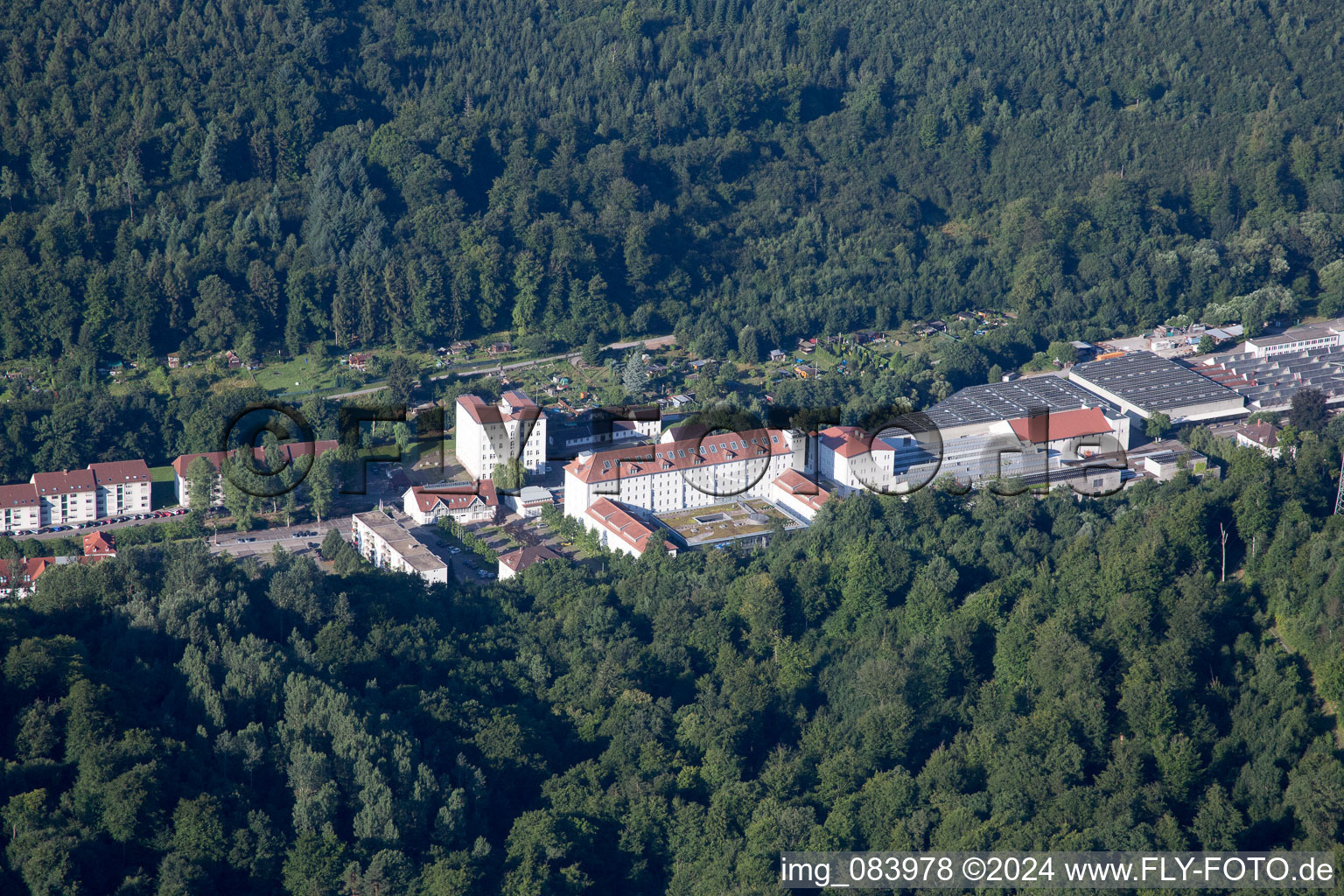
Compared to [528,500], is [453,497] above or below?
above

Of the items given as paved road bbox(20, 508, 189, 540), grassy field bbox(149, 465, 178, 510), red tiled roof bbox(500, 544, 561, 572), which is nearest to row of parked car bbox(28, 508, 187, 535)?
paved road bbox(20, 508, 189, 540)

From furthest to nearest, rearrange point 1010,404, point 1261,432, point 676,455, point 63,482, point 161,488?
1. point 1010,404
2. point 161,488
3. point 1261,432
4. point 63,482
5. point 676,455

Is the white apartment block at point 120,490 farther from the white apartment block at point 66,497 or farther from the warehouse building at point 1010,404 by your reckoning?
the warehouse building at point 1010,404

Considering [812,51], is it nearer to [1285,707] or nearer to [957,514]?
[957,514]

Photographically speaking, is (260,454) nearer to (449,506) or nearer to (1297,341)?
(449,506)

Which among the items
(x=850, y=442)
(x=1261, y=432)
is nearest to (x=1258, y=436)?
(x=1261, y=432)
